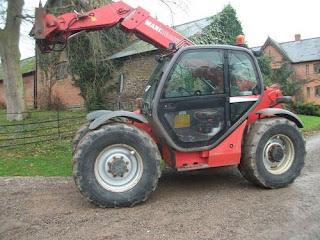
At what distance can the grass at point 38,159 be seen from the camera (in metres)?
7.56

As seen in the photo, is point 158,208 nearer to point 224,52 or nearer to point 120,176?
point 120,176

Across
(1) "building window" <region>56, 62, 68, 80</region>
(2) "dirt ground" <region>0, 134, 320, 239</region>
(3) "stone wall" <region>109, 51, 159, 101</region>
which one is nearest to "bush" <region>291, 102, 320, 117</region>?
(3) "stone wall" <region>109, 51, 159, 101</region>

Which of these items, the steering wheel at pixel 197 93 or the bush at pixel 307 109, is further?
the bush at pixel 307 109

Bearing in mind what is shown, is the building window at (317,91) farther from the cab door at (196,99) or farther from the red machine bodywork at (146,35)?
the cab door at (196,99)

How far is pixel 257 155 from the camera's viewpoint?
545 cm

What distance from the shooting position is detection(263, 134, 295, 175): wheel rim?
5.61 metres

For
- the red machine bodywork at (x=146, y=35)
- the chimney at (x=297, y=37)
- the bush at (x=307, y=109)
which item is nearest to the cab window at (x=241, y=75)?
the red machine bodywork at (x=146, y=35)

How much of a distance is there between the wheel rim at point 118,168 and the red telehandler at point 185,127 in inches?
0.6

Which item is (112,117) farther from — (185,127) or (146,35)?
(146,35)

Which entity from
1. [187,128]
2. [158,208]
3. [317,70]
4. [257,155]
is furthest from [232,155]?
[317,70]

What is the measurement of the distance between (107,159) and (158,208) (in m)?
1.01

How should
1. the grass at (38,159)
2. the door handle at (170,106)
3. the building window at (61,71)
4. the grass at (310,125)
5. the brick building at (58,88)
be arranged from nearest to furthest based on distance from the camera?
the door handle at (170,106) → the grass at (38,159) → the grass at (310,125) → the brick building at (58,88) → the building window at (61,71)

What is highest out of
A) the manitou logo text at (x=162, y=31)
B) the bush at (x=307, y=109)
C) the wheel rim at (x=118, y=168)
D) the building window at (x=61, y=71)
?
the building window at (x=61, y=71)

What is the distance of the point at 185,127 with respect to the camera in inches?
210
